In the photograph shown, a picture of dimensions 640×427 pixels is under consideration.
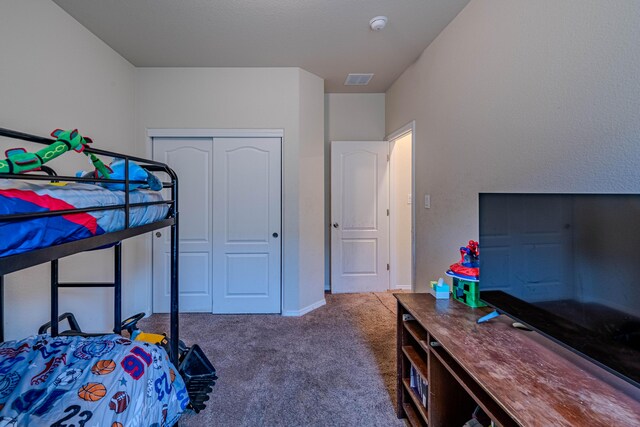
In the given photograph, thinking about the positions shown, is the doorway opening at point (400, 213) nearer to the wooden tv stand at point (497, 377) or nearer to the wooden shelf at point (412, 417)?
the wooden tv stand at point (497, 377)

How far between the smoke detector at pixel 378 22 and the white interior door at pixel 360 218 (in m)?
1.53

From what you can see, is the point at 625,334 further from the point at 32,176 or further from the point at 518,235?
the point at 32,176

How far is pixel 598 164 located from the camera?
1.10 meters

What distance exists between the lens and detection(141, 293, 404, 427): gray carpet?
160cm

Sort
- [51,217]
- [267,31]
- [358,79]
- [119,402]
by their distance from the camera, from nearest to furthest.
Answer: [51,217] < [119,402] < [267,31] < [358,79]

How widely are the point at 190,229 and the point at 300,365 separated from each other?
1830 mm

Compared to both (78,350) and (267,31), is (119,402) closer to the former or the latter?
(78,350)

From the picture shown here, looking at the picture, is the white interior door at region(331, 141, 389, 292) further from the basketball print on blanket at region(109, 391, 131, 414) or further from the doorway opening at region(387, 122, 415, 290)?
the basketball print on blanket at region(109, 391, 131, 414)

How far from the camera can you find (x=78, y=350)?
131cm

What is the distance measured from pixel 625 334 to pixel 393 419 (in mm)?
1213

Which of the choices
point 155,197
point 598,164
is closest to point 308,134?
point 155,197

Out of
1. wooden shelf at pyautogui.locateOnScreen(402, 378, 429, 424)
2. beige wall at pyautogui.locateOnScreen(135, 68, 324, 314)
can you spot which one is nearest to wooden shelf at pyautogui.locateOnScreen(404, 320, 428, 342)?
wooden shelf at pyautogui.locateOnScreen(402, 378, 429, 424)

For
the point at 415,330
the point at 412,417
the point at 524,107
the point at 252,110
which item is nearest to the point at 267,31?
the point at 252,110

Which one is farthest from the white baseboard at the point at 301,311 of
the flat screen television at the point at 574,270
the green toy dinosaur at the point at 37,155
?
the green toy dinosaur at the point at 37,155
